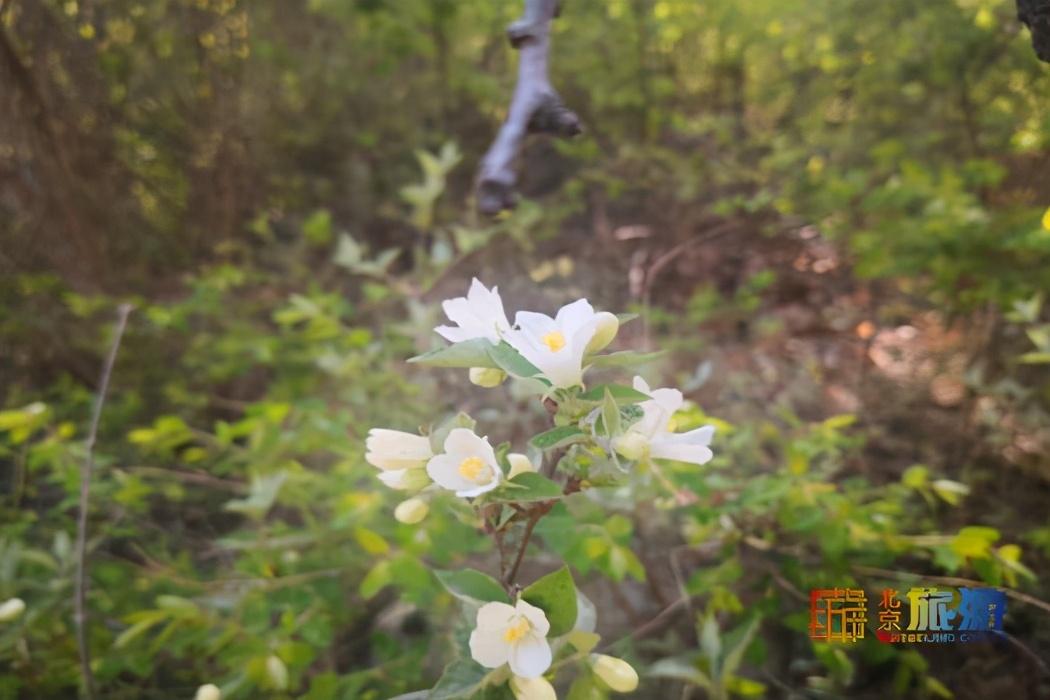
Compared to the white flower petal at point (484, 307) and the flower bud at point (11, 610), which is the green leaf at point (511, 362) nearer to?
the white flower petal at point (484, 307)

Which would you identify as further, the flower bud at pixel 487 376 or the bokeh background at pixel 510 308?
the bokeh background at pixel 510 308

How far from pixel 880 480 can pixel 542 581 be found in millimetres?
1166

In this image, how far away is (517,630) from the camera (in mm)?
483

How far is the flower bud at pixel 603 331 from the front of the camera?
19.6 inches

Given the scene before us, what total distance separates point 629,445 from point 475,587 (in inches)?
7.0

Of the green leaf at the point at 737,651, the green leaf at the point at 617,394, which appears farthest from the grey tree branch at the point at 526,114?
the green leaf at the point at 737,651

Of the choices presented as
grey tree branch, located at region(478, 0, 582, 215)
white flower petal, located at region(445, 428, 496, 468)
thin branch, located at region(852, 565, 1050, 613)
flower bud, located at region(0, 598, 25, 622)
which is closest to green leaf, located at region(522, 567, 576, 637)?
white flower petal, located at region(445, 428, 496, 468)

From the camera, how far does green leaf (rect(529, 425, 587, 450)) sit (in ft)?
1.59

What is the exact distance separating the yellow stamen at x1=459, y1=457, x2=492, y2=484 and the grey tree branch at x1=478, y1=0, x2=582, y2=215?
0.24m

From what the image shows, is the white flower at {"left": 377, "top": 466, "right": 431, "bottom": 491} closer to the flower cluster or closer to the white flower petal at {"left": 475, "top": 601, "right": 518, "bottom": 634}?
the flower cluster

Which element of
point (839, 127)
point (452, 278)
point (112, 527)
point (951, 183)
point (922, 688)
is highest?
point (839, 127)

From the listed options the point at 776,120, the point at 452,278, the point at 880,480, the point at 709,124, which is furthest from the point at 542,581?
the point at 776,120

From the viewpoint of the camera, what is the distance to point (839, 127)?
186 centimetres

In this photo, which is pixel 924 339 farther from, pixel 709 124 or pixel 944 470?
pixel 709 124
